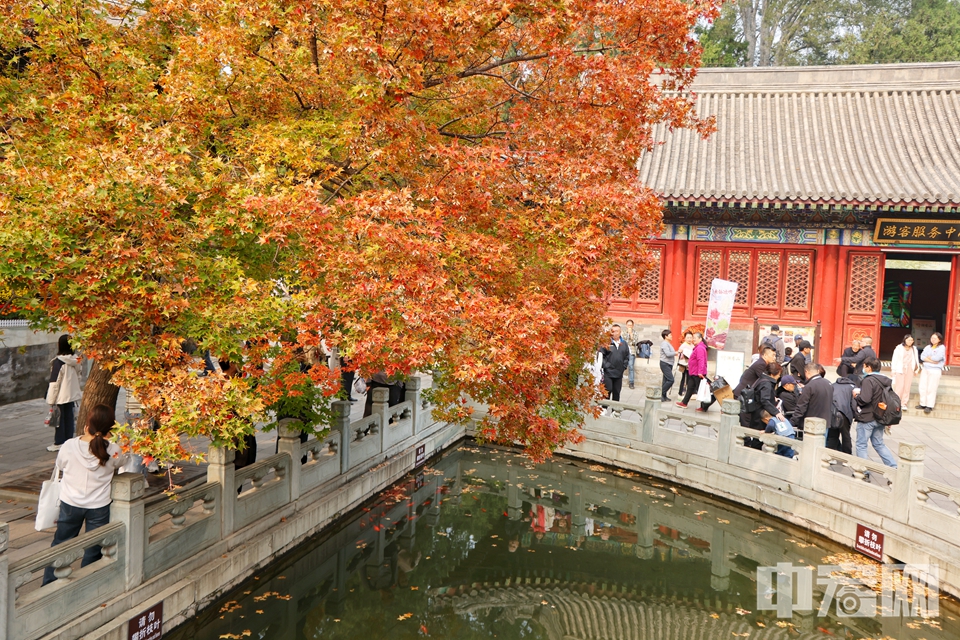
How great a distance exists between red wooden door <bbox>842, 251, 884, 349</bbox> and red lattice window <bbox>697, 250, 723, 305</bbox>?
3.13 meters

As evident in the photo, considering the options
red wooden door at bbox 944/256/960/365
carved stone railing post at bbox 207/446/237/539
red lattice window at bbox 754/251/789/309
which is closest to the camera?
carved stone railing post at bbox 207/446/237/539

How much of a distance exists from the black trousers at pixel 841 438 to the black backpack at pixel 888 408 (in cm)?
67

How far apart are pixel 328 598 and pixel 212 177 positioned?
466 cm

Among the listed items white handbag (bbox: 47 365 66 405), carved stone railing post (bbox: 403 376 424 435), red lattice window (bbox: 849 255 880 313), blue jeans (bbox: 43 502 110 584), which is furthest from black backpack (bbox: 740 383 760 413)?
white handbag (bbox: 47 365 66 405)

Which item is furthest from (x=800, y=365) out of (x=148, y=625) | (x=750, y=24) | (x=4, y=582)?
(x=750, y=24)

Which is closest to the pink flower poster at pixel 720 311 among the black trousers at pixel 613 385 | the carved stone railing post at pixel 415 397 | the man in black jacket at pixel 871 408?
the black trousers at pixel 613 385

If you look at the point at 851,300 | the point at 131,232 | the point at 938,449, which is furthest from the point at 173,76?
the point at 851,300

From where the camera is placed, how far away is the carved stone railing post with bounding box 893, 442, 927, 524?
8711 mm

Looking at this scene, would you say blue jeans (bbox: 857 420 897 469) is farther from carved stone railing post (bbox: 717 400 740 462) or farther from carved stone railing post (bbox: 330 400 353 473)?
carved stone railing post (bbox: 330 400 353 473)

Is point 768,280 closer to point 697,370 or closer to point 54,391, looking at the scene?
point 697,370

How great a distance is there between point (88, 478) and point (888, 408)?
9341 millimetres

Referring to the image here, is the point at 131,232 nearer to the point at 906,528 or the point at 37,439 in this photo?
the point at 37,439

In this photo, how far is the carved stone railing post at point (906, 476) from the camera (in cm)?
871

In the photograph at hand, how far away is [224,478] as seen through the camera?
766cm
